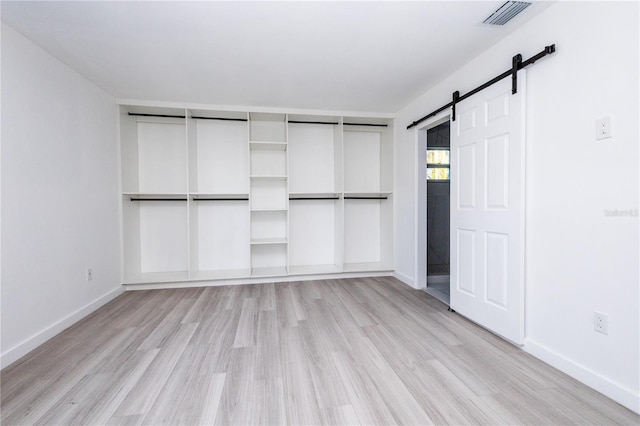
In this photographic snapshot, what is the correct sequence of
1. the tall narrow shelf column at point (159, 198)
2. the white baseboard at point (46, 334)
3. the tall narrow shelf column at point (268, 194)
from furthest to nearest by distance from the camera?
the tall narrow shelf column at point (268, 194) < the tall narrow shelf column at point (159, 198) < the white baseboard at point (46, 334)

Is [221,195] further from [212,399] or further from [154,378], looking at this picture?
[212,399]

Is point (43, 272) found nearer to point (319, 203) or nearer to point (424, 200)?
point (319, 203)

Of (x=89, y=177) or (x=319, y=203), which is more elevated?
(x=89, y=177)

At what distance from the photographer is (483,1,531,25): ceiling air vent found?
1.71 m

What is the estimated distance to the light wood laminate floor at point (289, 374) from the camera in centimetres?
136

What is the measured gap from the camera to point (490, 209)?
2230mm

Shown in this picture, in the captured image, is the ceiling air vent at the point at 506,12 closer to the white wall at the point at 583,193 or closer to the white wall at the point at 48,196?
the white wall at the point at 583,193

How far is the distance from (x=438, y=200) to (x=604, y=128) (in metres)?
2.75

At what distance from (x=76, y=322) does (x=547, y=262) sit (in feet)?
12.6

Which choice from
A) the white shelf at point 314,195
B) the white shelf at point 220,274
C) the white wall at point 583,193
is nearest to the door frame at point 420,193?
the white shelf at point 314,195

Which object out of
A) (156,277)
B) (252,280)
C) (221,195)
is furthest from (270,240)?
(156,277)

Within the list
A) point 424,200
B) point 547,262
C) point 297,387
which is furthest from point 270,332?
point 424,200

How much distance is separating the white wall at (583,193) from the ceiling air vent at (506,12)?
0.58 ft

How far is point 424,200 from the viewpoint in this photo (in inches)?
132
